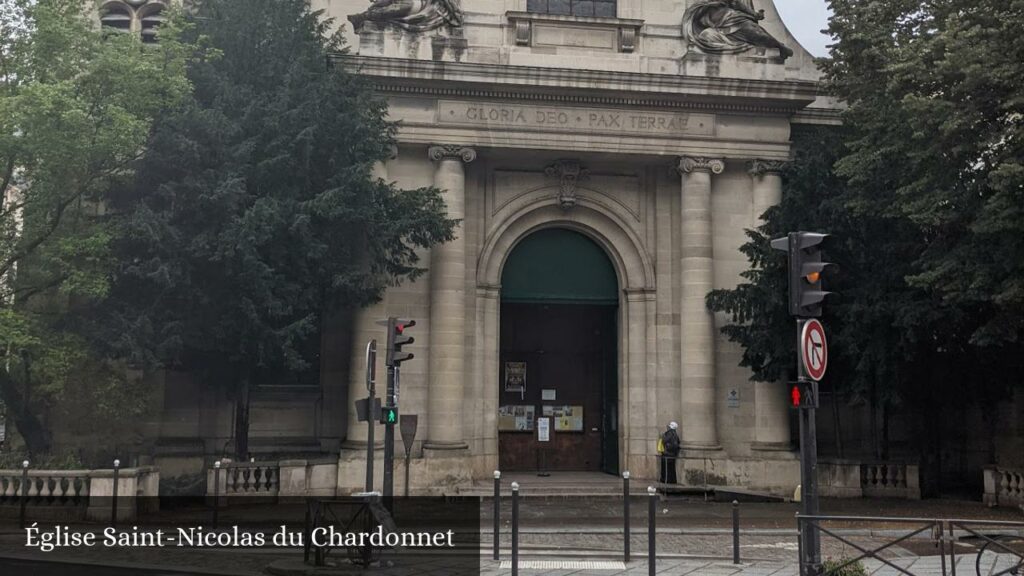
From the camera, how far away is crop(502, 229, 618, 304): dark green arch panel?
1024 inches

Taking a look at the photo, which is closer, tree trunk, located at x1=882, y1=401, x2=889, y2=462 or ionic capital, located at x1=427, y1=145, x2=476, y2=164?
ionic capital, located at x1=427, y1=145, x2=476, y2=164

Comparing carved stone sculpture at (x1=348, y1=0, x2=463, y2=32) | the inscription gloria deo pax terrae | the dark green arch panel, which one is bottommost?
the dark green arch panel

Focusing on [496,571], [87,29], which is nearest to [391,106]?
[87,29]

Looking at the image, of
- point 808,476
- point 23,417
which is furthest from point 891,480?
point 23,417

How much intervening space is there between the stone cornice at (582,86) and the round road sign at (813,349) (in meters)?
13.7

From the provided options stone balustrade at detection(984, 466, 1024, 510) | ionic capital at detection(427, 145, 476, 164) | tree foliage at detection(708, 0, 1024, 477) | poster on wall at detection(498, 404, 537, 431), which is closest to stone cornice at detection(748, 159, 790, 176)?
tree foliage at detection(708, 0, 1024, 477)

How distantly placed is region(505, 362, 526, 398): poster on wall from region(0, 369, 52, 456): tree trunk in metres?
11.8

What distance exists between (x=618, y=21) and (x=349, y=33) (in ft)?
23.3

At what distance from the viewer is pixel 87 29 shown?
19.3 metres

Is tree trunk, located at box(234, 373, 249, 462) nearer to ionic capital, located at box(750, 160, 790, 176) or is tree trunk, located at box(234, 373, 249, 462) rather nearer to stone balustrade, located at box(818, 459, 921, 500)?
stone balustrade, located at box(818, 459, 921, 500)

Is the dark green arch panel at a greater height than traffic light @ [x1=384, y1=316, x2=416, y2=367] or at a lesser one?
greater

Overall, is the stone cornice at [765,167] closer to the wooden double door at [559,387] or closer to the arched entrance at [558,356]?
the arched entrance at [558,356]

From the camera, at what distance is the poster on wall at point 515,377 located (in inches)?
1074

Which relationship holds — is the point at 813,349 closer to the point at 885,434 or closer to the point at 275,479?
the point at 275,479
